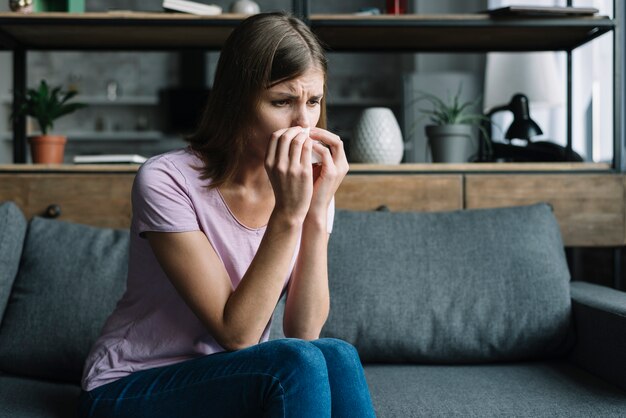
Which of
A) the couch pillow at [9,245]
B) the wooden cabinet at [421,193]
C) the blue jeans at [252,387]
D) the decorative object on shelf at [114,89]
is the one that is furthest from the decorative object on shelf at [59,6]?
the decorative object on shelf at [114,89]

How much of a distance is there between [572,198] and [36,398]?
4.98 feet

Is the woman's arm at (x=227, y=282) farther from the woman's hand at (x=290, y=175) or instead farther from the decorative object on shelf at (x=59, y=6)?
the decorative object on shelf at (x=59, y=6)

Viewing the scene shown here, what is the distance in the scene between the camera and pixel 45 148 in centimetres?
216

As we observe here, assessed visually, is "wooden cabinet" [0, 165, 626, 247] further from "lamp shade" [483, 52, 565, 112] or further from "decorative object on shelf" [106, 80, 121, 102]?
"decorative object on shelf" [106, 80, 121, 102]

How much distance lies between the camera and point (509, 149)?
2.30 m

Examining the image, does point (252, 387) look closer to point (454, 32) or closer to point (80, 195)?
point (80, 195)

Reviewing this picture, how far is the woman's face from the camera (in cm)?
127

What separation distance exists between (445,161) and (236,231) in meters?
1.04

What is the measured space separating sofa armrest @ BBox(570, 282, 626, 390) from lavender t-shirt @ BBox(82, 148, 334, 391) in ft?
2.66

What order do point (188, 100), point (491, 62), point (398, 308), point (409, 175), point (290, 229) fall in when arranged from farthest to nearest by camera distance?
point (188, 100) < point (491, 62) < point (409, 175) < point (398, 308) < point (290, 229)

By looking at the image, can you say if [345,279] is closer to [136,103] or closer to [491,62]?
[491,62]

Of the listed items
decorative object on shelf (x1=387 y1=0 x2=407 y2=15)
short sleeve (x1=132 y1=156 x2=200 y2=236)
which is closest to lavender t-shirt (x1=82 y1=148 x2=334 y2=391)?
short sleeve (x1=132 y1=156 x2=200 y2=236)

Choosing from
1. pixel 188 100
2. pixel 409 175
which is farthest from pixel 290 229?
pixel 188 100

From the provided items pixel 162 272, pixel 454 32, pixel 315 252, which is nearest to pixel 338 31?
pixel 454 32
